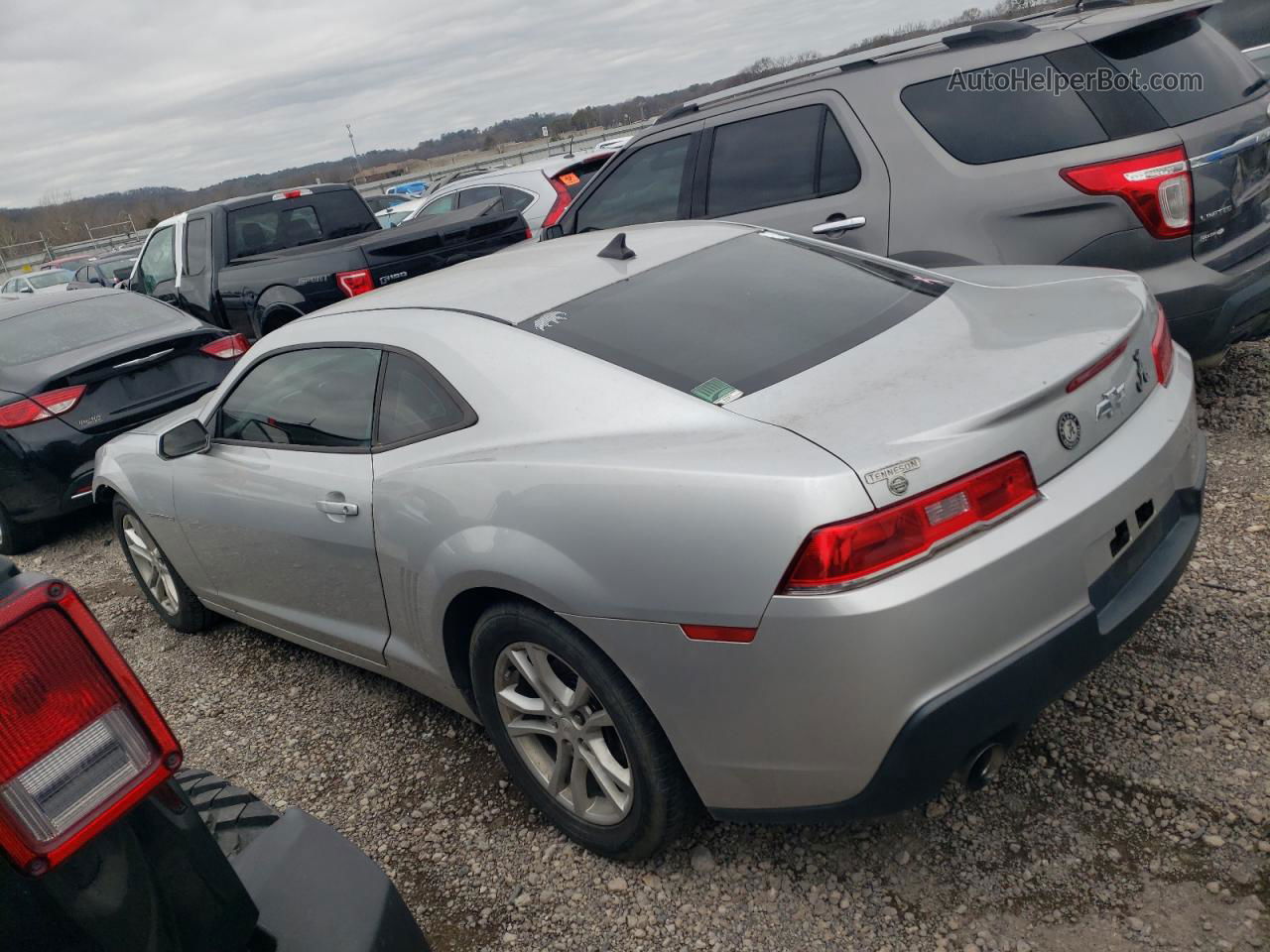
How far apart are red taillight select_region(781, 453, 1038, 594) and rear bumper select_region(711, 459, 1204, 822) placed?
304 millimetres

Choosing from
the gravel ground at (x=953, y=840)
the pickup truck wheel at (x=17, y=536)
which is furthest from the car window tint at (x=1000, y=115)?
the pickup truck wheel at (x=17, y=536)

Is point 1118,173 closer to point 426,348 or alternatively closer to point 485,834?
point 426,348

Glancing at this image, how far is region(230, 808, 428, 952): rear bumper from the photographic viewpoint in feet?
4.90

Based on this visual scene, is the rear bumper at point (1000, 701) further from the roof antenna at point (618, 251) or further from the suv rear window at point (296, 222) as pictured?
the suv rear window at point (296, 222)

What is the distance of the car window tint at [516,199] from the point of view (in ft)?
31.6

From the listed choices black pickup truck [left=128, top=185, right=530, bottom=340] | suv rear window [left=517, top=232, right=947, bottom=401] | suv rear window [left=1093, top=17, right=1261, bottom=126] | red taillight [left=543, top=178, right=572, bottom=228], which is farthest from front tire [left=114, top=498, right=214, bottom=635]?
red taillight [left=543, top=178, right=572, bottom=228]

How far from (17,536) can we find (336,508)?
4.37 meters

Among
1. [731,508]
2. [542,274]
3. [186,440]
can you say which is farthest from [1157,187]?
[186,440]

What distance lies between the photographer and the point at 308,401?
10.8 feet

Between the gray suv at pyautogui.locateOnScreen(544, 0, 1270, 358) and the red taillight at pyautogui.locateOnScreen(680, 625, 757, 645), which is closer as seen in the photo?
the red taillight at pyautogui.locateOnScreen(680, 625, 757, 645)

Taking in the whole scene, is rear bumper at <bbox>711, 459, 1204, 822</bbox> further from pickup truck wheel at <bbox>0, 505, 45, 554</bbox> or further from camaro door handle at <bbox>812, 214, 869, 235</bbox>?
pickup truck wheel at <bbox>0, 505, 45, 554</bbox>

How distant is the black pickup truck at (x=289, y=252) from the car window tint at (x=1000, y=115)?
4174 mm

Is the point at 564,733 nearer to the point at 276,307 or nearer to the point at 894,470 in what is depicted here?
the point at 894,470

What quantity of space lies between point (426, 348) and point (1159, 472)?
6.49ft
